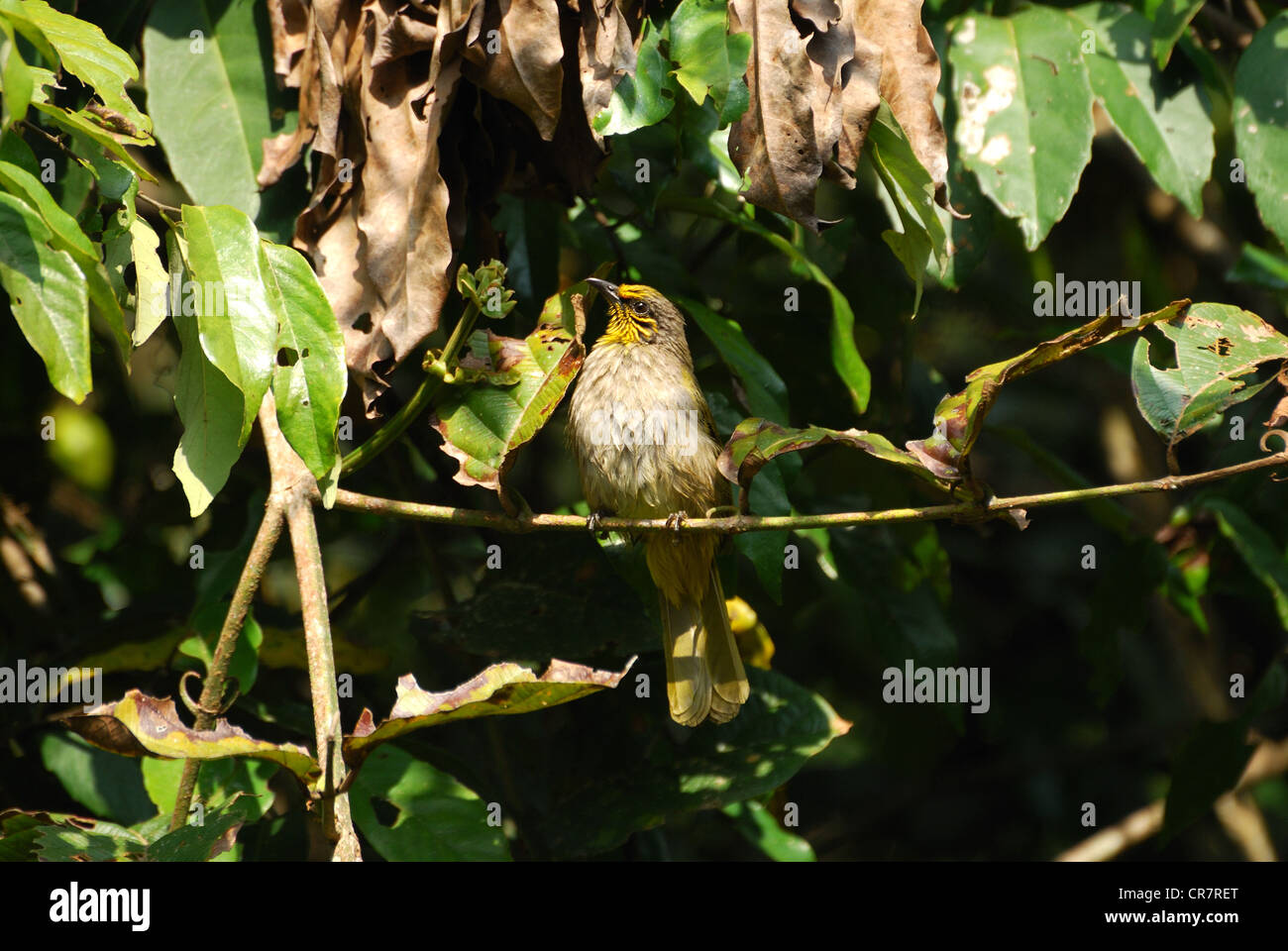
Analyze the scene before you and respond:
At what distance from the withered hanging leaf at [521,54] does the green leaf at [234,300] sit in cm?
60

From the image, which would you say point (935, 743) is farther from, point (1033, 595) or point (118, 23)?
point (118, 23)

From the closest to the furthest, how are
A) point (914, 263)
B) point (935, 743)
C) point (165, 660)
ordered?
point (914, 263)
point (165, 660)
point (935, 743)

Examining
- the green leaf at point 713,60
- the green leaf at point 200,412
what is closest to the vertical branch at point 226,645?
the green leaf at point 200,412

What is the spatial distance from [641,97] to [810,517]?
84 cm

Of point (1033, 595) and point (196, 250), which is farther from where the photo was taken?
point (1033, 595)

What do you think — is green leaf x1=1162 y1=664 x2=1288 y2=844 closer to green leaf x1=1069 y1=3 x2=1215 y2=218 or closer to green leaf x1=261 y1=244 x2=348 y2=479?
green leaf x1=1069 y1=3 x2=1215 y2=218

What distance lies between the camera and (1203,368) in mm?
2092

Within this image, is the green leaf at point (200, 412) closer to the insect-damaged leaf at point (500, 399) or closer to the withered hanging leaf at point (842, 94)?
the insect-damaged leaf at point (500, 399)

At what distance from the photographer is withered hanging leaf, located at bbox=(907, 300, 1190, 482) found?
6.34 ft

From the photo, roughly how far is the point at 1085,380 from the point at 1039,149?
2.61 metres

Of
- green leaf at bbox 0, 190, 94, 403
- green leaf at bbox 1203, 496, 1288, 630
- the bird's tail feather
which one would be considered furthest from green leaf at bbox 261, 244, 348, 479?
green leaf at bbox 1203, 496, 1288, 630

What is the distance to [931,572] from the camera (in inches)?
141
